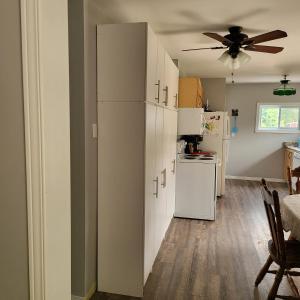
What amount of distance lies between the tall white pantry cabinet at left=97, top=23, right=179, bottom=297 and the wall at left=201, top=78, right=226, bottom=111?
127 inches

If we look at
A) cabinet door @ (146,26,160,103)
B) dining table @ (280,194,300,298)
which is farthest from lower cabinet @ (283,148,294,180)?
cabinet door @ (146,26,160,103)

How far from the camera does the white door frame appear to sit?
31.3 inches

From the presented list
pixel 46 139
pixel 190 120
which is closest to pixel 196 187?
pixel 190 120

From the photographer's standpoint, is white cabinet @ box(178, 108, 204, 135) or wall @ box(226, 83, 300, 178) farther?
wall @ box(226, 83, 300, 178)

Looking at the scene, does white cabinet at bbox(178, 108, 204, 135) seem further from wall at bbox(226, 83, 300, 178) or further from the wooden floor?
wall at bbox(226, 83, 300, 178)

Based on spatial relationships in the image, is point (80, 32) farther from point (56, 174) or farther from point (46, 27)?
point (56, 174)

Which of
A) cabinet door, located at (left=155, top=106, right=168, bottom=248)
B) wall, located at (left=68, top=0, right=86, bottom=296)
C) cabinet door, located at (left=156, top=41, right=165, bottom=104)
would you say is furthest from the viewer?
cabinet door, located at (left=155, top=106, right=168, bottom=248)

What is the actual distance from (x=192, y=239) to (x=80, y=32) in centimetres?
256

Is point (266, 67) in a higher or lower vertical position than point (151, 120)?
higher

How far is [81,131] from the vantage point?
198cm

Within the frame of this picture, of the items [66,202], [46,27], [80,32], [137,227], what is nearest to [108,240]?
[137,227]

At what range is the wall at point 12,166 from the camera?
31.8 inches

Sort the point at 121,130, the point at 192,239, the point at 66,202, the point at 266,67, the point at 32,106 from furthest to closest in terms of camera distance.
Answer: the point at 266,67 < the point at 192,239 < the point at 121,130 < the point at 66,202 < the point at 32,106

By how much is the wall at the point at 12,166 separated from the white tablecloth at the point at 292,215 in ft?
6.05
